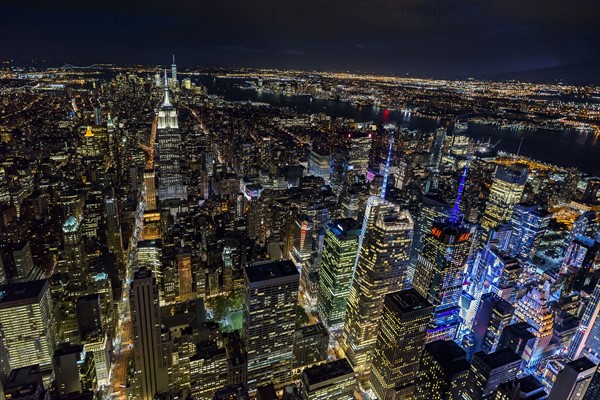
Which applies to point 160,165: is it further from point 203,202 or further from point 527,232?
point 527,232

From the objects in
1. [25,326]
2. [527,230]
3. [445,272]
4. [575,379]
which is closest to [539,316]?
[445,272]

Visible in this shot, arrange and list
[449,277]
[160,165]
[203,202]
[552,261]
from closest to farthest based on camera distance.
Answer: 1. [449,277]
2. [552,261]
3. [203,202]
4. [160,165]

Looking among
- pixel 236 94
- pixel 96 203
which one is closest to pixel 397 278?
pixel 96 203

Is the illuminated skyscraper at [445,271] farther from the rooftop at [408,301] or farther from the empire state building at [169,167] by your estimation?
the empire state building at [169,167]

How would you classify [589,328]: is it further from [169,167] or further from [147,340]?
[169,167]

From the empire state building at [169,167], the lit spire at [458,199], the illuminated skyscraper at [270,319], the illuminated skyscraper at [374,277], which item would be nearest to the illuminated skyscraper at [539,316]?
the lit spire at [458,199]

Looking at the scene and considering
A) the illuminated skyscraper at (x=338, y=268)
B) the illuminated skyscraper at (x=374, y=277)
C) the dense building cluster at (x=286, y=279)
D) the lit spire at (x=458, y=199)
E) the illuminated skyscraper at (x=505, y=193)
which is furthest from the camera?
the illuminated skyscraper at (x=505, y=193)

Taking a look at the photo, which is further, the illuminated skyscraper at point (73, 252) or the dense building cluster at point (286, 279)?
the illuminated skyscraper at point (73, 252)
